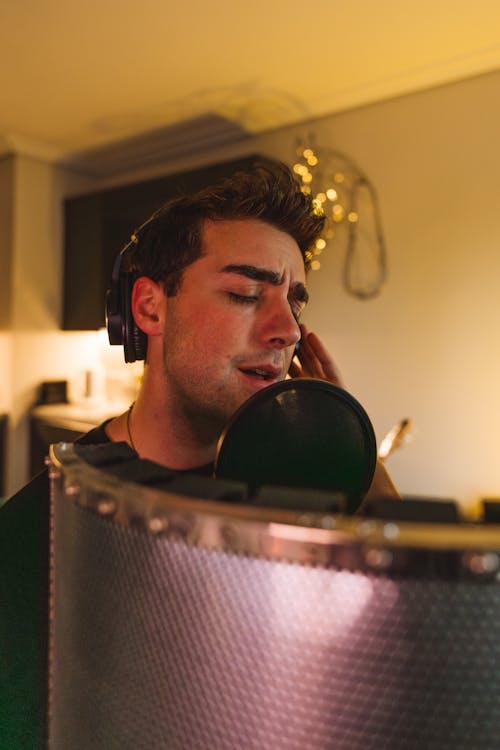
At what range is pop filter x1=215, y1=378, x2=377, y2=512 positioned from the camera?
41cm

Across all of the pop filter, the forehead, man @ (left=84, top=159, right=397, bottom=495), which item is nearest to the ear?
man @ (left=84, top=159, right=397, bottom=495)

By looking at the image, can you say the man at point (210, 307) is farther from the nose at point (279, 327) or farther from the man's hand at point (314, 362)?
the man's hand at point (314, 362)

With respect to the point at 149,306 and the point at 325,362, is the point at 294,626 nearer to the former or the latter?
the point at 149,306

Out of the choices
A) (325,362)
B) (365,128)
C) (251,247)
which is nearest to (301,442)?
(251,247)

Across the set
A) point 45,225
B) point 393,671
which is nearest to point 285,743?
point 393,671

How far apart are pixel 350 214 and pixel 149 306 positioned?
224 cm

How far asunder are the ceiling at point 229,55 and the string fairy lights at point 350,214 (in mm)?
276

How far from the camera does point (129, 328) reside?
1.04 meters

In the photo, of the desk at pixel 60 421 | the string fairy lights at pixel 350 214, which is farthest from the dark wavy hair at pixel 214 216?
the desk at pixel 60 421

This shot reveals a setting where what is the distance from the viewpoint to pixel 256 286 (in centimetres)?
89

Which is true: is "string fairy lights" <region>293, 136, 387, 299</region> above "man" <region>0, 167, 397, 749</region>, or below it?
above

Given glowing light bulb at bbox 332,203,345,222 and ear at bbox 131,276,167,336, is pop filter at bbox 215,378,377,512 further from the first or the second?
glowing light bulb at bbox 332,203,345,222

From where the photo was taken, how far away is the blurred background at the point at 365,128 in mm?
2395

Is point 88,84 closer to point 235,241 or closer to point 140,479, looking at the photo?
point 235,241
